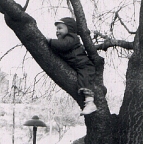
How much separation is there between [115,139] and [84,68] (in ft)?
2.76

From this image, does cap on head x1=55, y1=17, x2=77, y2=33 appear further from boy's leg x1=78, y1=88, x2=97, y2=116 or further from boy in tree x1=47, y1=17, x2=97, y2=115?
boy's leg x1=78, y1=88, x2=97, y2=116

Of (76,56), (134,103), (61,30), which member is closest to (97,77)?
(76,56)

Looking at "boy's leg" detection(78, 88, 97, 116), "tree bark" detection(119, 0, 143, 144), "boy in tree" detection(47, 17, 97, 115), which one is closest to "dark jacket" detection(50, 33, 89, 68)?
"boy in tree" detection(47, 17, 97, 115)

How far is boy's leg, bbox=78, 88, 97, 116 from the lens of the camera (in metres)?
2.77

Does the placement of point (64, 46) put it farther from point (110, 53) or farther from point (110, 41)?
point (110, 53)

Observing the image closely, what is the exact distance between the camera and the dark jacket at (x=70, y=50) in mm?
2852

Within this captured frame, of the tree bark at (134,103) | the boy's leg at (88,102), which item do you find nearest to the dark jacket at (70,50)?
the boy's leg at (88,102)

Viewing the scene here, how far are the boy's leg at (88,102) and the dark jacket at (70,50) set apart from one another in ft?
0.95

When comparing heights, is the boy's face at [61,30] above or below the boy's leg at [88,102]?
above

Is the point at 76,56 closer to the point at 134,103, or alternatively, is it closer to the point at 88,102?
the point at 88,102

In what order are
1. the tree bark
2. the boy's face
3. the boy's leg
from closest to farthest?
the boy's leg
the tree bark
the boy's face

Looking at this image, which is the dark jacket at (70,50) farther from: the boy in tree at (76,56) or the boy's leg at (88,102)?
the boy's leg at (88,102)

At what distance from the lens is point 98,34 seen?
4395 millimetres

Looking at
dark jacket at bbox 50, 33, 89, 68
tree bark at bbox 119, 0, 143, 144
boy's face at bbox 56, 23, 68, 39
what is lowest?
tree bark at bbox 119, 0, 143, 144
